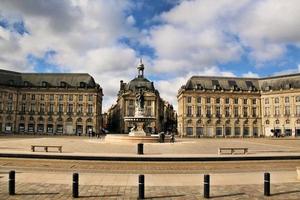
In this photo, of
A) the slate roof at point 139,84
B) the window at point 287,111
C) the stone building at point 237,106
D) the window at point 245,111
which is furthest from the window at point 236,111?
the slate roof at point 139,84

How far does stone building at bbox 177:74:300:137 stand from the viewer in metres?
109

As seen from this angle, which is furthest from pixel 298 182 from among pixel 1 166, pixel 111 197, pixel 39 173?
pixel 1 166

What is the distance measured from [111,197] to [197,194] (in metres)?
3.14

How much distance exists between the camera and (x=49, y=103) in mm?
109188

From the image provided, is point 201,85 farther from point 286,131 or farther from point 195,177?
point 195,177

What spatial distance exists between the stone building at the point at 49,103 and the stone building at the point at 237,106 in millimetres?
29812

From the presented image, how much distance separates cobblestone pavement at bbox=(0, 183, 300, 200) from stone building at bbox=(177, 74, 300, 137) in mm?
94475

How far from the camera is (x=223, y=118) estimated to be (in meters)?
113

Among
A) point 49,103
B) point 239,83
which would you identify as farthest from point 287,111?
point 49,103

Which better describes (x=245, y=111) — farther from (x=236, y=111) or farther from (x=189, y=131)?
(x=189, y=131)

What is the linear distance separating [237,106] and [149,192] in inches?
4147

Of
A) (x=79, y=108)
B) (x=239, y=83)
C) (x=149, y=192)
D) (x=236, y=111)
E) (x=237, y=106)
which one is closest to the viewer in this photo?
(x=149, y=192)

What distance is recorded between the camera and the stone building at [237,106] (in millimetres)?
108812

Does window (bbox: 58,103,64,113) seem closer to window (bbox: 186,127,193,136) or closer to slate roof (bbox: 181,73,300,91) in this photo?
slate roof (bbox: 181,73,300,91)
